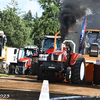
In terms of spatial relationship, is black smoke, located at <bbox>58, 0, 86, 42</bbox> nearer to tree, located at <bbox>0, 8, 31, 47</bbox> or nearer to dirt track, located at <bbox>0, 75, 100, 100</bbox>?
dirt track, located at <bbox>0, 75, 100, 100</bbox>

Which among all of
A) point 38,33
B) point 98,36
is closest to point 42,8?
point 38,33

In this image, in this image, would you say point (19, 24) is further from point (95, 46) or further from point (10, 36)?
point (95, 46)

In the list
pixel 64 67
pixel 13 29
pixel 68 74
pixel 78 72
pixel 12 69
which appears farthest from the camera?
pixel 13 29

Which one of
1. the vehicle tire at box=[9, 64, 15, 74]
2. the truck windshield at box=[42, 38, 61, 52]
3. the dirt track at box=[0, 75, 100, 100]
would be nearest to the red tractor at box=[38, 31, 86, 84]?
the dirt track at box=[0, 75, 100, 100]

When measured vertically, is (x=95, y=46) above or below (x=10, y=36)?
below

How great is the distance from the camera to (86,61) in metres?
15.3

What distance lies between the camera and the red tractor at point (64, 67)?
14.0m

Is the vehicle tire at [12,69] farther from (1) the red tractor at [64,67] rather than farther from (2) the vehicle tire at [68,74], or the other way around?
(2) the vehicle tire at [68,74]

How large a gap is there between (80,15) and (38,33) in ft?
92.2

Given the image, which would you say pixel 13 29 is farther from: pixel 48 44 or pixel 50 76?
pixel 50 76

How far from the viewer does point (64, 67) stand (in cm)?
1425

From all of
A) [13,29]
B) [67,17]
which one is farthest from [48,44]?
[13,29]

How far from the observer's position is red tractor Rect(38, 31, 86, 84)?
14.0 meters

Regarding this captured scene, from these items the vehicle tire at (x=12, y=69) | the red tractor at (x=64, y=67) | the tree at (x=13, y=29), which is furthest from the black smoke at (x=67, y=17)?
the tree at (x=13, y=29)
